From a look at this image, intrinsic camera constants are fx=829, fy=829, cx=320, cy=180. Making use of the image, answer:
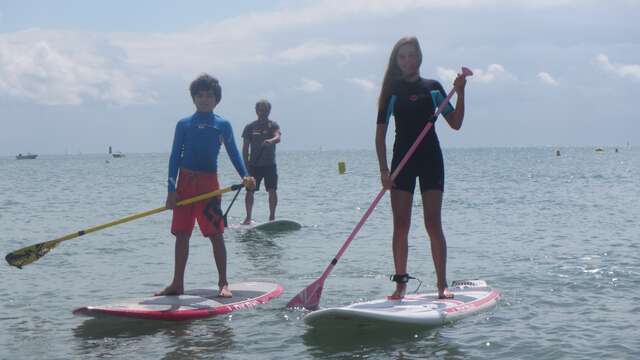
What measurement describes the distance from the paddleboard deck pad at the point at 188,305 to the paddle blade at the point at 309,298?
438 millimetres

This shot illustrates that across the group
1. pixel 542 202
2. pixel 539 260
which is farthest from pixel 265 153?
pixel 542 202

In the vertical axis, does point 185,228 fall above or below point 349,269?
above

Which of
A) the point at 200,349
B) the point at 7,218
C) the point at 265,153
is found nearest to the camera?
the point at 200,349

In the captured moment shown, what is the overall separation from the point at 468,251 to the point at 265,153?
14.2 feet

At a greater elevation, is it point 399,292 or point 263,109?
point 263,109

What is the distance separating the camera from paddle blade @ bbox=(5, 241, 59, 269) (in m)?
8.06

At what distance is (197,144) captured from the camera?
7.83m

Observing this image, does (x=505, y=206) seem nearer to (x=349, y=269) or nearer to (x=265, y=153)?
(x=265, y=153)

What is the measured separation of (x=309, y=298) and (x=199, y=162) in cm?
166

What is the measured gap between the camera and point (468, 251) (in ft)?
40.5

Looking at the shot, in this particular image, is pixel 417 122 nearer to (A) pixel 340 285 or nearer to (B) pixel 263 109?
(A) pixel 340 285

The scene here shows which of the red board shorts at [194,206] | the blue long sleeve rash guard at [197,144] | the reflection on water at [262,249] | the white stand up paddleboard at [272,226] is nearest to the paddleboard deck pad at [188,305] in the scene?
the red board shorts at [194,206]

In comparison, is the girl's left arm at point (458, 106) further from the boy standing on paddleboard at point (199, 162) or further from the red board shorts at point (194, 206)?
the red board shorts at point (194, 206)

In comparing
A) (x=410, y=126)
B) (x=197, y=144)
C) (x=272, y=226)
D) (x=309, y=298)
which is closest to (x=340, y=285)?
(x=309, y=298)
